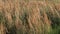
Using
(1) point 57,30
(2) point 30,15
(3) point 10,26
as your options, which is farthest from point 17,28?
(1) point 57,30

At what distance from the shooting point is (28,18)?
8.32 m

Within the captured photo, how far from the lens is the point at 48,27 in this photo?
8344 millimetres

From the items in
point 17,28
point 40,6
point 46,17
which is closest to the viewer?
point 17,28

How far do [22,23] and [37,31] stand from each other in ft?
1.69

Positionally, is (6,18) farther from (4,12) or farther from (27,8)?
(27,8)

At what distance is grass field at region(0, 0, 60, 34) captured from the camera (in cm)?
796

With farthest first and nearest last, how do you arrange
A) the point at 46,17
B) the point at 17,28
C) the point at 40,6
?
the point at 40,6 < the point at 46,17 < the point at 17,28

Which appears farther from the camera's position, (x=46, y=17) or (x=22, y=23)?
(x=46, y=17)

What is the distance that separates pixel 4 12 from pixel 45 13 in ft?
4.66

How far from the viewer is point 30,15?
332 inches

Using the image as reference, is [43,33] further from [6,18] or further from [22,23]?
[6,18]

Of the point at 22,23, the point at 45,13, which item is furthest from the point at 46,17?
the point at 22,23

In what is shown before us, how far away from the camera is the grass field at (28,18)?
796cm

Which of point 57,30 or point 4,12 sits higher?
point 4,12
